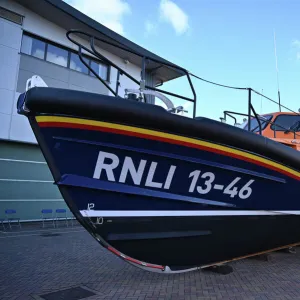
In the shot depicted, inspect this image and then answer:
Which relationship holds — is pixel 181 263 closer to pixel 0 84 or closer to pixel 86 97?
pixel 86 97

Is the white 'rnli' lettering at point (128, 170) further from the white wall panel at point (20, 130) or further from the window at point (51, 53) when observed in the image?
the window at point (51, 53)

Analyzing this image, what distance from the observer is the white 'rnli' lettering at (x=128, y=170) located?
10.2 ft

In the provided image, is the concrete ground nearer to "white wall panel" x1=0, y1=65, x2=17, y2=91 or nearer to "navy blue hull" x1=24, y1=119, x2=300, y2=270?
"navy blue hull" x1=24, y1=119, x2=300, y2=270

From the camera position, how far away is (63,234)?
28.8 feet

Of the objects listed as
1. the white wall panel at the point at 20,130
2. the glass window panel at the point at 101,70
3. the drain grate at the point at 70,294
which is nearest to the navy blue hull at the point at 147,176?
the drain grate at the point at 70,294

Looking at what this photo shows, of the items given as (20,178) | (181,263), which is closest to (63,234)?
(20,178)

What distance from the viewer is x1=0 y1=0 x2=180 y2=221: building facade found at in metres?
9.65

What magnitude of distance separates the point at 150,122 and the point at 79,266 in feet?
Answer: 10.6

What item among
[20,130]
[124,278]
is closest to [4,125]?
[20,130]

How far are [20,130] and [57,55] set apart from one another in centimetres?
318

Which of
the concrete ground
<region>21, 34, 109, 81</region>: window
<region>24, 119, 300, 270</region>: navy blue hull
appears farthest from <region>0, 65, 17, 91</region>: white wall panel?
<region>24, 119, 300, 270</region>: navy blue hull

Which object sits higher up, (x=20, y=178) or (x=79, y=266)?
(x=20, y=178)

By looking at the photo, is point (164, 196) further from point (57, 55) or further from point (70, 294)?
point (57, 55)

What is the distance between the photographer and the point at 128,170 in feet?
10.4
